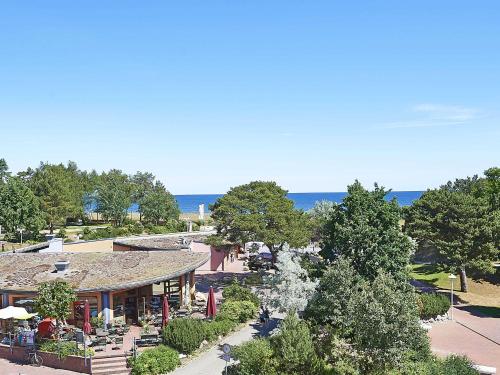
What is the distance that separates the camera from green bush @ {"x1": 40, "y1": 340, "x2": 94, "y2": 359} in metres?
23.3

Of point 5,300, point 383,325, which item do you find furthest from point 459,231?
point 5,300

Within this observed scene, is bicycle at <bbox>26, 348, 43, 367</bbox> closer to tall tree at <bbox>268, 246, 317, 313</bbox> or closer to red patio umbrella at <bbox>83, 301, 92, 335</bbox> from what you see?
red patio umbrella at <bbox>83, 301, 92, 335</bbox>

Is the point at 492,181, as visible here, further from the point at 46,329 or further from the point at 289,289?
the point at 46,329

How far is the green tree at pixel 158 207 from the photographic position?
83.9m

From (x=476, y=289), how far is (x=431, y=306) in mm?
14346

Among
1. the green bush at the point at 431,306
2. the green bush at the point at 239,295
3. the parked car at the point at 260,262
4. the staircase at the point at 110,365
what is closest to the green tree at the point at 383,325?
the staircase at the point at 110,365

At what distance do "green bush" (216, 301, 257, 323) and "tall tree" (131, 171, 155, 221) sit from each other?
60746mm

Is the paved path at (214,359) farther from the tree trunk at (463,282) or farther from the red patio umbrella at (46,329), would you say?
the tree trunk at (463,282)

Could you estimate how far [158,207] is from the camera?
8381cm

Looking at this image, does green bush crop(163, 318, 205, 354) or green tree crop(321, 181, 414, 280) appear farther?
green tree crop(321, 181, 414, 280)

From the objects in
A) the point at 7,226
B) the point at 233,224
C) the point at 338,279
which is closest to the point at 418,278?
the point at 233,224

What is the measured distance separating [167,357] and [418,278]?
32.5 meters

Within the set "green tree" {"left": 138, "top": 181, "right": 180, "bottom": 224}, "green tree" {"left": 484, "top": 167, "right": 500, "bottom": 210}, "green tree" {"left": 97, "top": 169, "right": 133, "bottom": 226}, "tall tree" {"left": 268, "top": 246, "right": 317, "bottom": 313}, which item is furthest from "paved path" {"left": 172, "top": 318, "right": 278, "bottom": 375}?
"green tree" {"left": 97, "top": 169, "right": 133, "bottom": 226}

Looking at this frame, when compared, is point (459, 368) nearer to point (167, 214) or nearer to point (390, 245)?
point (390, 245)
